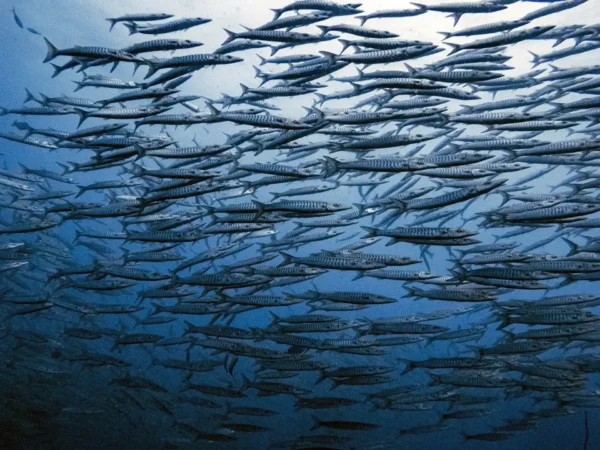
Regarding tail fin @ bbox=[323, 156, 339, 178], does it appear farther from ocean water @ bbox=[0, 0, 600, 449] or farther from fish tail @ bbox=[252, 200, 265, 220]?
fish tail @ bbox=[252, 200, 265, 220]

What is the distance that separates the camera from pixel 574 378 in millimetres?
7570

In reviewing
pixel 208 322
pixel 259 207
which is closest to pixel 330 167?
pixel 259 207

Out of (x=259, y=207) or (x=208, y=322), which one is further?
Answer: (x=208, y=322)

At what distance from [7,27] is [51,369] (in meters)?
15.8

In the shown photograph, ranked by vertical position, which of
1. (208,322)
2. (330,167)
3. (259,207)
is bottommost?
(208,322)

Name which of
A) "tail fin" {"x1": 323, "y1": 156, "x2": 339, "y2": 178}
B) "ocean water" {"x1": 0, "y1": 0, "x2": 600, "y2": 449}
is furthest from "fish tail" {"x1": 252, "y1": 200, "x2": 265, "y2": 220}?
"tail fin" {"x1": 323, "y1": 156, "x2": 339, "y2": 178}

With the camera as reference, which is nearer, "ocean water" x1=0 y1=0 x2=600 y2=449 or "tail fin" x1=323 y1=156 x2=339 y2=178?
"tail fin" x1=323 y1=156 x2=339 y2=178

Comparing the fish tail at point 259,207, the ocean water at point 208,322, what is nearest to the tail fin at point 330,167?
the ocean water at point 208,322

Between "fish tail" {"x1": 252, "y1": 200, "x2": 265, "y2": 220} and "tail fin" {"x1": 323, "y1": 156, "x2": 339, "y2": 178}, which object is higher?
"tail fin" {"x1": 323, "y1": 156, "x2": 339, "y2": 178}

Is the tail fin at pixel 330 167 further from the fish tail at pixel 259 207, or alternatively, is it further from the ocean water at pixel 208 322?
the fish tail at pixel 259 207

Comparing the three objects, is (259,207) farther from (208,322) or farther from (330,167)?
(208,322)

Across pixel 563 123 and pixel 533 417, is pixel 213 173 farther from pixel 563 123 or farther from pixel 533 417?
pixel 533 417

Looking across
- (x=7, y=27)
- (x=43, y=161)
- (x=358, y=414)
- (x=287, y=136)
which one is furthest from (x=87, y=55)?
(x=43, y=161)

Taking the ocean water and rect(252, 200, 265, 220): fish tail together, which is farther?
the ocean water
